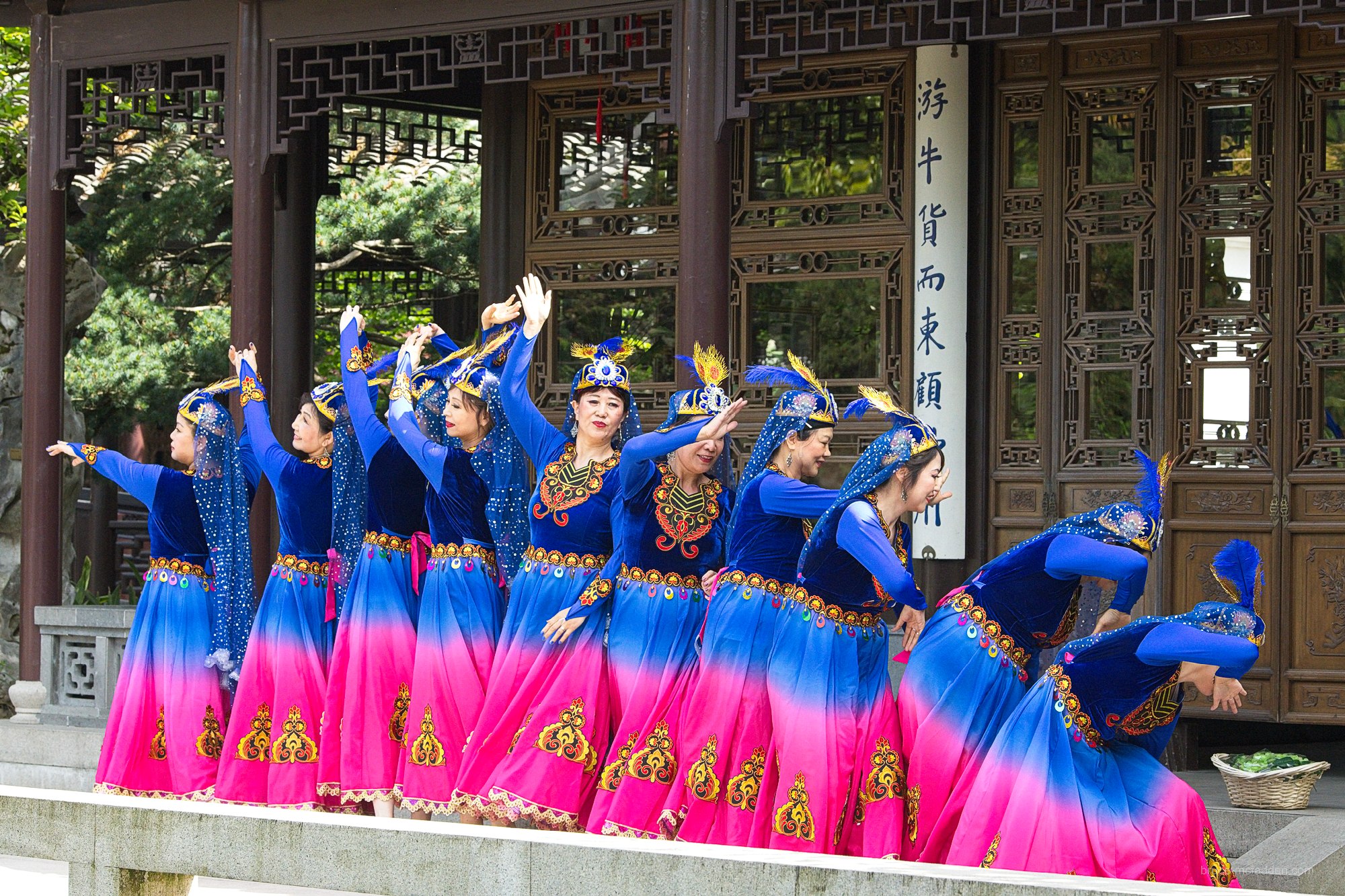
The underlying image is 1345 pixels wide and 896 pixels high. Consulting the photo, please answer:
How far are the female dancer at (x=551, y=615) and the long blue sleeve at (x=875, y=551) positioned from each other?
1.11m

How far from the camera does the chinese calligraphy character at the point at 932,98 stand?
334 inches

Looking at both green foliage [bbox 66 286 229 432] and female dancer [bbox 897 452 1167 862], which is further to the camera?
green foliage [bbox 66 286 229 432]

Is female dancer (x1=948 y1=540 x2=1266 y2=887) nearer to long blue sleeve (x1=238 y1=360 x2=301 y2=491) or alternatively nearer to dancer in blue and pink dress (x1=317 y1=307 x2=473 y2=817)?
dancer in blue and pink dress (x1=317 y1=307 x2=473 y2=817)

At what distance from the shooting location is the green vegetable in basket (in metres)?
6.40

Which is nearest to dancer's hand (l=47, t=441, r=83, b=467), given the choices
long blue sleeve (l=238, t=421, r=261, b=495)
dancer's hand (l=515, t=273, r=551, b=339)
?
long blue sleeve (l=238, t=421, r=261, b=495)

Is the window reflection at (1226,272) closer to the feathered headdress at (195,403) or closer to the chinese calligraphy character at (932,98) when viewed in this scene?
the chinese calligraphy character at (932,98)

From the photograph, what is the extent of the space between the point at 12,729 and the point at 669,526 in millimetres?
4322

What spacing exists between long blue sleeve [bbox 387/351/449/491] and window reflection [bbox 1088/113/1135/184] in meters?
3.47

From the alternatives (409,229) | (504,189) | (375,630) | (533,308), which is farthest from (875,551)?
(409,229)

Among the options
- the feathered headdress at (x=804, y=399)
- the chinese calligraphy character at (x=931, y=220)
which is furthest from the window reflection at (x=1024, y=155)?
the feathered headdress at (x=804, y=399)

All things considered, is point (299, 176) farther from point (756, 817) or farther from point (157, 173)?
point (756, 817)

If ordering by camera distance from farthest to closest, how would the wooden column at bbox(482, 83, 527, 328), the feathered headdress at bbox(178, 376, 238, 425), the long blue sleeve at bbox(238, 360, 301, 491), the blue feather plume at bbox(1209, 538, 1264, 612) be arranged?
the wooden column at bbox(482, 83, 527, 328) → the feathered headdress at bbox(178, 376, 238, 425) → the long blue sleeve at bbox(238, 360, 301, 491) → the blue feather plume at bbox(1209, 538, 1264, 612)

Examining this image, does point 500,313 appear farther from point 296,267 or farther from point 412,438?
point 296,267

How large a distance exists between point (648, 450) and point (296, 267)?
548 cm
